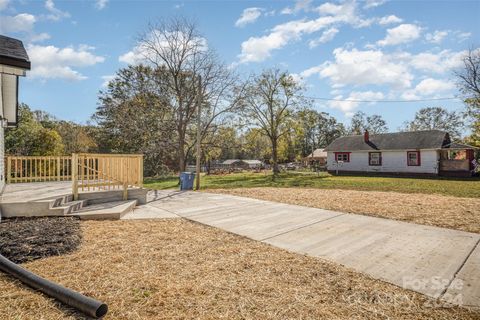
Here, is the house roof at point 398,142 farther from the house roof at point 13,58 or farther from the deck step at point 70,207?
the house roof at point 13,58

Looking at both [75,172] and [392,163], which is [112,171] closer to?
[75,172]

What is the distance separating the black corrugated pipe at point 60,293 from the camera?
2186 mm

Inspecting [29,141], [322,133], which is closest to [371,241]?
[29,141]

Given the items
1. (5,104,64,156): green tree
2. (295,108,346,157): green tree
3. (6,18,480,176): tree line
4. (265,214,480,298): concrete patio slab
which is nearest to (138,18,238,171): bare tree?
(6,18,480,176): tree line

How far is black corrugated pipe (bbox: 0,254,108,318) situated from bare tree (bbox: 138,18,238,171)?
1730 cm

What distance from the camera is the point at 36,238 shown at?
13.8 feet

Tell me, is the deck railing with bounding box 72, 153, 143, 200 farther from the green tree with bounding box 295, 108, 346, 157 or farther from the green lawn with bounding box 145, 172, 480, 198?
the green tree with bounding box 295, 108, 346, 157

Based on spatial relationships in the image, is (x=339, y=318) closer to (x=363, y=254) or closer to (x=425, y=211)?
(x=363, y=254)

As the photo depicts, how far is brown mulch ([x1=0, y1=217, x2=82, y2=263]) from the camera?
145 inches

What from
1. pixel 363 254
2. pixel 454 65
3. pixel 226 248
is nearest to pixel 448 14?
pixel 363 254

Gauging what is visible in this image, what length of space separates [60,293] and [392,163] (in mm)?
27913

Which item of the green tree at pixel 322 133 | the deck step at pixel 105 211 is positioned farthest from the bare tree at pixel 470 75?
the green tree at pixel 322 133

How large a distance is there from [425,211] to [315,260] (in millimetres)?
5262

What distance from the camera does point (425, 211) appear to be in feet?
22.7
